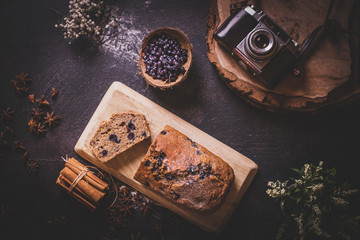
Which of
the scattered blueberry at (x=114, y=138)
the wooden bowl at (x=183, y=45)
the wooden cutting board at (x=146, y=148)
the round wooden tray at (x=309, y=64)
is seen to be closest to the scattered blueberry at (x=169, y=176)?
the wooden cutting board at (x=146, y=148)

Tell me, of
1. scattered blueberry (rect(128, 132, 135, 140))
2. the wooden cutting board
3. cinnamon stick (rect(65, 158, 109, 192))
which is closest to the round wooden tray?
the wooden cutting board

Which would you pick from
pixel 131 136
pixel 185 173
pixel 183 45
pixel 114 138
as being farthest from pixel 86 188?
pixel 183 45

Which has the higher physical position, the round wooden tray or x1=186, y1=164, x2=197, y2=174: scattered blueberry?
the round wooden tray

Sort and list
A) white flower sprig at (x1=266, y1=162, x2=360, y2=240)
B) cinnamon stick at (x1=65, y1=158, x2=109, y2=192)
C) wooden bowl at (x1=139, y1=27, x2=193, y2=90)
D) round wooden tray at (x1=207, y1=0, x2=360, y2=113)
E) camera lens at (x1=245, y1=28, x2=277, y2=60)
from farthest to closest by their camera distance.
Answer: cinnamon stick at (x1=65, y1=158, x2=109, y2=192), wooden bowl at (x1=139, y1=27, x2=193, y2=90), round wooden tray at (x1=207, y1=0, x2=360, y2=113), camera lens at (x1=245, y1=28, x2=277, y2=60), white flower sprig at (x1=266, y1=162, x2=360, y2=240)

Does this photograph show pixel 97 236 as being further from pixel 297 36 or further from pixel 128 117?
pixel 297 36

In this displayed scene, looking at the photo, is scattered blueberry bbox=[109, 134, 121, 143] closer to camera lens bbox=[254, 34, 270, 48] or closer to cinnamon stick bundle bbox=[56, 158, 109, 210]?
cinnamon stick bundle bbox=[56, 158, 109, 210]

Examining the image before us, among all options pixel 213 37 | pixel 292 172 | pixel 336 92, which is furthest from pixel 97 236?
pixel 336 92
